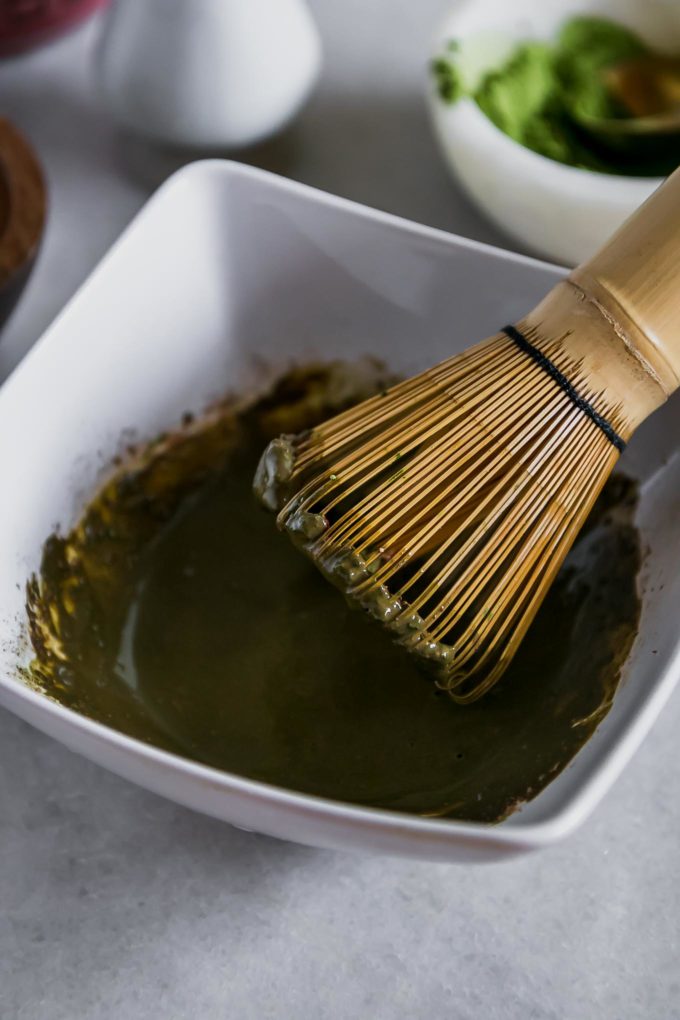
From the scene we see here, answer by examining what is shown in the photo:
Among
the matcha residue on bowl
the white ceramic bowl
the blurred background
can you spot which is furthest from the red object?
the matcha residue on bowl

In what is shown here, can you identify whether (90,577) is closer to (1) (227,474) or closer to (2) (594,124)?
(1) (227,474)

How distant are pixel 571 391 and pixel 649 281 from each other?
0.07 meters

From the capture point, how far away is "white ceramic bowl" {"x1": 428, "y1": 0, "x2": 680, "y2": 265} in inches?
31.8

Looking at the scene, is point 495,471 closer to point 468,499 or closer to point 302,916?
point 468,499

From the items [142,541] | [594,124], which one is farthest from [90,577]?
[594,124]

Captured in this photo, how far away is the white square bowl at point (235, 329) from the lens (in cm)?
64

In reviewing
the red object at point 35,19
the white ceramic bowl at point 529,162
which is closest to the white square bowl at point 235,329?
the white ceramic bowl at point 529,162

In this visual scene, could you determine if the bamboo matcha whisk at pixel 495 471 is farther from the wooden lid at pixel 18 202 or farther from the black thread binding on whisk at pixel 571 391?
the wooden lid at pixel 18 202

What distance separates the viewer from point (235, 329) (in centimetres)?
76

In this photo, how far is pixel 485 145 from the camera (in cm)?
83

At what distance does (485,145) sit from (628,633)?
16.3 inches

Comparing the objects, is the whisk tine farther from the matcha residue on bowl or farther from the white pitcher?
the white pitcher

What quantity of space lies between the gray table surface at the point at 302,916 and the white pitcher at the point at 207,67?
513mm

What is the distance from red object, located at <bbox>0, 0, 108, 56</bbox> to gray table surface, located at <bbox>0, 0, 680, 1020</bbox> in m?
0.65
